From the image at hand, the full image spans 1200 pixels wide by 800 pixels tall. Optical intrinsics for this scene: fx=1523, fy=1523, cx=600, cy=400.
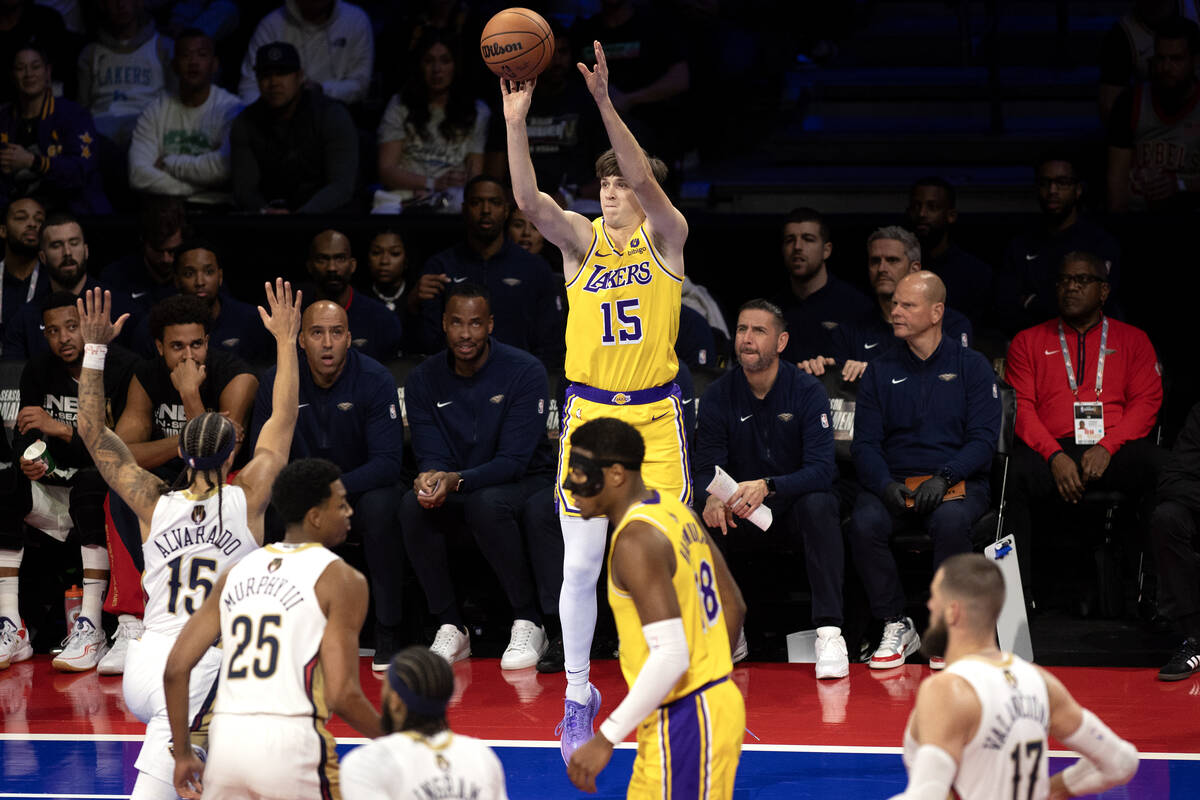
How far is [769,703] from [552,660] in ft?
3.93

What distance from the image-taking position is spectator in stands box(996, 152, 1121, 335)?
361 inches

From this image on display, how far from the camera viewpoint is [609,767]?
6.35 m

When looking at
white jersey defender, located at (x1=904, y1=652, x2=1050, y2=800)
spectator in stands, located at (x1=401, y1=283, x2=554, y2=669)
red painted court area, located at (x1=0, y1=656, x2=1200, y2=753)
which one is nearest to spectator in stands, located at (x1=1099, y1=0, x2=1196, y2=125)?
red painted court area, located at (x1=0, y1=656, x2=1200, y2=753)

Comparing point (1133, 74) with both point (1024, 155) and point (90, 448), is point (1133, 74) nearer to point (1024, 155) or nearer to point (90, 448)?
point (1024, 155)

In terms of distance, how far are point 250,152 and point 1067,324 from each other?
5478 millimetres

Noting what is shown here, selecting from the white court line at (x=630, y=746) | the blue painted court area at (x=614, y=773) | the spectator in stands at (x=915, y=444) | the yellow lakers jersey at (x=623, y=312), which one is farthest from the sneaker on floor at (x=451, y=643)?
the yellow lakers jersey at (x=623, y=312)

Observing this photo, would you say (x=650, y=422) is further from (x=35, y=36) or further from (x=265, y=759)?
(x=35, y=36)

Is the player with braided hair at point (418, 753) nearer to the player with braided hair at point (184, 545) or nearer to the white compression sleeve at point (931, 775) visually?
the white compression sleeve at point (931, 775)

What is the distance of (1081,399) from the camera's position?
27.8ft

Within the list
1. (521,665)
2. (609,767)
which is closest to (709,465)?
(521,665)

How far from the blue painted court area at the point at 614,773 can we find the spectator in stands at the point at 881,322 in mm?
2813

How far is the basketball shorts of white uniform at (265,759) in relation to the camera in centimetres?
411

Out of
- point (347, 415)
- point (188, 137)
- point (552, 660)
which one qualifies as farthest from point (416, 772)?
point (188, 137)

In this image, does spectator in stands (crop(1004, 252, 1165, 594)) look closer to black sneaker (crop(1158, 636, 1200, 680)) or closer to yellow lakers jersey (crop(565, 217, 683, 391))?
black sneaker (crop(1158, 636, 1200, 680))
